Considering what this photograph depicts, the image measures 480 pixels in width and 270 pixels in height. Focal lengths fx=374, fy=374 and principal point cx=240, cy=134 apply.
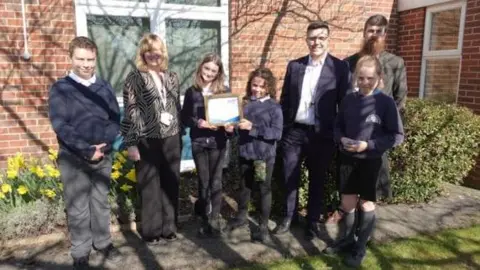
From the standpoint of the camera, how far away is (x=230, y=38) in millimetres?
5820

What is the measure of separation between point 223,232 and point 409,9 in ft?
17.3

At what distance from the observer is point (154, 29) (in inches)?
214

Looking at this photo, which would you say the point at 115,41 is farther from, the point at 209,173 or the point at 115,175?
the point at 209,173

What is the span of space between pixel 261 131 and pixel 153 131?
982 mm

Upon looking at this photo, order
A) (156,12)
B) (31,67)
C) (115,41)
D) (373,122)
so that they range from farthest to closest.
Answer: (156,12) < (115,41) < (31,67) < (373,122)

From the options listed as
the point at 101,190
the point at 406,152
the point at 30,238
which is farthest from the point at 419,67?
the point at 30,238

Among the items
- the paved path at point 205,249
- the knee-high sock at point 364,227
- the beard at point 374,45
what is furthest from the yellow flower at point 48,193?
the beard at point 374,45

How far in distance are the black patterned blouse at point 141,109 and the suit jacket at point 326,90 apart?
1219 millimetres

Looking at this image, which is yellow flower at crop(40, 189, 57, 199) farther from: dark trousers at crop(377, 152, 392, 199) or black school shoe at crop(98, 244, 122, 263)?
dark trousers at crop(377, 152, 392, 199)

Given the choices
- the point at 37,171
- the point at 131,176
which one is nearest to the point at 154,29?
the point at 131,176

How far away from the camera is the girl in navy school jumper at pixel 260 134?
3486 mm

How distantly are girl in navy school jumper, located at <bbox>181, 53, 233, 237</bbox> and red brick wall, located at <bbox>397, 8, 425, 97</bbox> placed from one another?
14.7 ft

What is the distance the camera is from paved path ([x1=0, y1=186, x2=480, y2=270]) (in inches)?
131

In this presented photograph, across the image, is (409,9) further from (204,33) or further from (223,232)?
(223,232)
